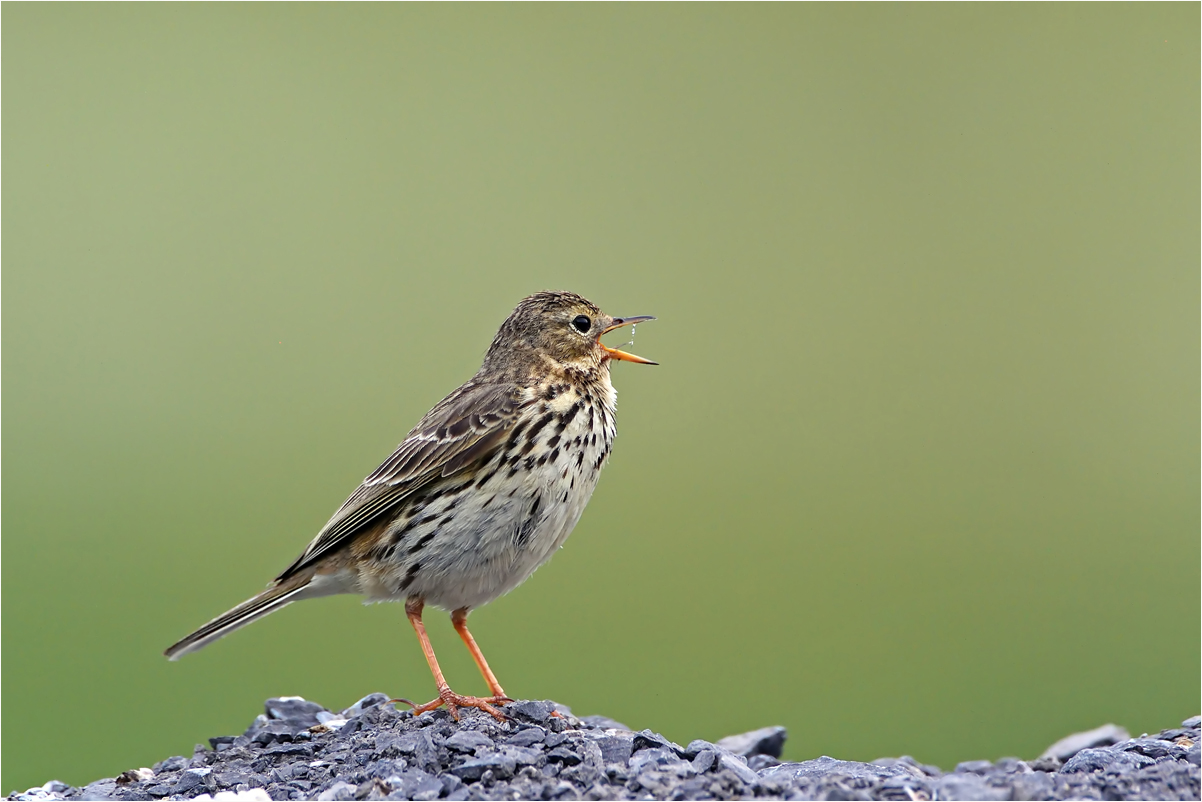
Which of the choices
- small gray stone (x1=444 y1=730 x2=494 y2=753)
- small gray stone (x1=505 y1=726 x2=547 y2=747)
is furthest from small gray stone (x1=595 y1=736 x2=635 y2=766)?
small gray stone (x1=444 y1=730 x2=494 y2=753)

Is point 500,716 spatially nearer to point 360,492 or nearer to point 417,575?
point 417,575

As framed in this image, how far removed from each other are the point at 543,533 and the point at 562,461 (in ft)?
1.31

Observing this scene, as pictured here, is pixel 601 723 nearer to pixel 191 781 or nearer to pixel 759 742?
pixel 759 742

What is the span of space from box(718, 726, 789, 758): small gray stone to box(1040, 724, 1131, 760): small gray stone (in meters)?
1.52

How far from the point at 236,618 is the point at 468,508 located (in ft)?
4.87

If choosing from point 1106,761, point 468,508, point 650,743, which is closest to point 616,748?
point 650,743

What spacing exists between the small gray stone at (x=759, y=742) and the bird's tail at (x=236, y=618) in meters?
2.72

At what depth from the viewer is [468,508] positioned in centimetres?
621

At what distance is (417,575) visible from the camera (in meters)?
6.36

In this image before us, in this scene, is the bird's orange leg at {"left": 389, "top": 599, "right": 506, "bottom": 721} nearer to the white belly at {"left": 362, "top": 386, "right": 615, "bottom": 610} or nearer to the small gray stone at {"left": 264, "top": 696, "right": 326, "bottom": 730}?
the white belly at {"left": 362, "top": 386, "right": 615, "bottom": 610}

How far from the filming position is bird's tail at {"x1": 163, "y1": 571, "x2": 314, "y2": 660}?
6.46 metres

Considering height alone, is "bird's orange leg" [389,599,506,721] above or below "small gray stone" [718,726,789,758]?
above

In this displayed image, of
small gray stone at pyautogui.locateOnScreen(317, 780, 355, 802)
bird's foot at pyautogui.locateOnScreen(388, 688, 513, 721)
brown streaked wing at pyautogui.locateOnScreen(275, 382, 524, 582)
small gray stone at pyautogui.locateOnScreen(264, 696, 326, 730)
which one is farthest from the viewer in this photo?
small gray stone at pyautogui.locateOnScreen(264, 696, 326, 730)

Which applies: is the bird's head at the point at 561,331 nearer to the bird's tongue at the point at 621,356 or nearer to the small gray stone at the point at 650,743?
the bird's tongue at the point at 621,356
